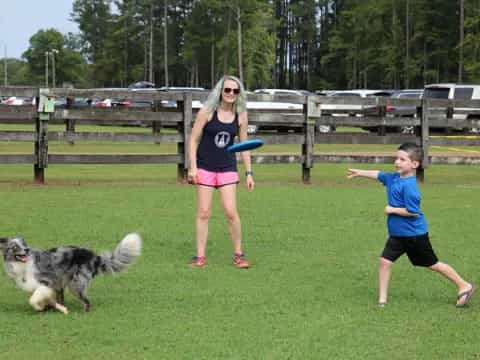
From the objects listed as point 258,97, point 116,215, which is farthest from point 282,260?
point 258,97

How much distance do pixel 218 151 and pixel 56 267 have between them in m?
2.54

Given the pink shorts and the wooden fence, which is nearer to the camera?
the pink shorts

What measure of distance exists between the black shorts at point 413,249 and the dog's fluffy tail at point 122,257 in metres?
2.02

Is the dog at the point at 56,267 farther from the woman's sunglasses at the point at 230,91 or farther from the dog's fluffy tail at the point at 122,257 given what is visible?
the woman's sunglasses at the point at 230,91

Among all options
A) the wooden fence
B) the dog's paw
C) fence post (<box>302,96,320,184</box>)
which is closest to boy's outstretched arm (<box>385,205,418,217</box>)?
the dog's paw

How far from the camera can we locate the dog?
6441 mm

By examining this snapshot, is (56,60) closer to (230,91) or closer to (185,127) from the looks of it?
(185,127)

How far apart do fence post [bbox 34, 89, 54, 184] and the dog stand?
870cm

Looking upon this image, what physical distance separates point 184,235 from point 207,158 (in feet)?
6.15

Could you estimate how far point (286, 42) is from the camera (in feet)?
397

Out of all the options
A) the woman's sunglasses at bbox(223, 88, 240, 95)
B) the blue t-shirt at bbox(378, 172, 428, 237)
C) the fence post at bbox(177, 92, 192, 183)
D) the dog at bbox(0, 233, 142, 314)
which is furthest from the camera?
the fence post at bbox(177, 92, 192, 183)

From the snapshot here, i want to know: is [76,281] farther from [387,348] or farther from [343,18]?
[343,18]

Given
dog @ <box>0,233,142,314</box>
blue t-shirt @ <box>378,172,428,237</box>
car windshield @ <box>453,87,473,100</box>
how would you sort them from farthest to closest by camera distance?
car windshield @ <box>453,87,473,100</box>
blue t-shirt @ <box>378,172,428,237</box>
dog @ <box>0,233,142,314</box>

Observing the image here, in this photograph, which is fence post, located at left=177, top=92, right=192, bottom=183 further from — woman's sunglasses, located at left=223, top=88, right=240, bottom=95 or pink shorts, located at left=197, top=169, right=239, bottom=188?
woman's sunglasses, located at left=223, top=88, right=240, bottom=95
